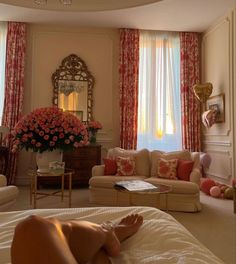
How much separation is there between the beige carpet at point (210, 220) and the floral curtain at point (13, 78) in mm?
1388

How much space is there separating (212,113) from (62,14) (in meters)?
3.43

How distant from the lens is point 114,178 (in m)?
4.16

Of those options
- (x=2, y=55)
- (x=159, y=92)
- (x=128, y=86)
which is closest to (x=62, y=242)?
(x=128, y=86)

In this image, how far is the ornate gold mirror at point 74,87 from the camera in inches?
235

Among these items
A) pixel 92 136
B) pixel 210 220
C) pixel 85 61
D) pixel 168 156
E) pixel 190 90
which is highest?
pixel 85 61

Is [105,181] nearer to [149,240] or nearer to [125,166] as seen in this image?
[125,166]

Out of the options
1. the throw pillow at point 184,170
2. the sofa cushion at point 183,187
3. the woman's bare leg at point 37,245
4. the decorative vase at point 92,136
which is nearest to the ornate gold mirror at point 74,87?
the decorative vase at point 92,136

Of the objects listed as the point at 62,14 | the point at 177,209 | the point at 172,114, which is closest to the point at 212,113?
the point at 172,114

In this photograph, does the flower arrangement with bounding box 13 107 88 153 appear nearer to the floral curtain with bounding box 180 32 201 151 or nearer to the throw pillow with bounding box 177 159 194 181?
the throw pillow with bounding box 177 159 194 181

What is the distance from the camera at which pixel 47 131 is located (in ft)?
10.1

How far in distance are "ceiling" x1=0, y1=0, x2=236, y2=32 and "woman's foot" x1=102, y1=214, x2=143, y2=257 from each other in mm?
4408

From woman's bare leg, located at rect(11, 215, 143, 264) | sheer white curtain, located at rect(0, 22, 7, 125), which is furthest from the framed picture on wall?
woman's bare leg, located at rect(11, 215, 143, 264)

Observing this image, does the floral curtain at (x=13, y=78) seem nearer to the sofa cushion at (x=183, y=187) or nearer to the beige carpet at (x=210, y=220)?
the beige carpet at (x=210, y=220)

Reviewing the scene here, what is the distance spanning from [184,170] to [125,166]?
891mm
